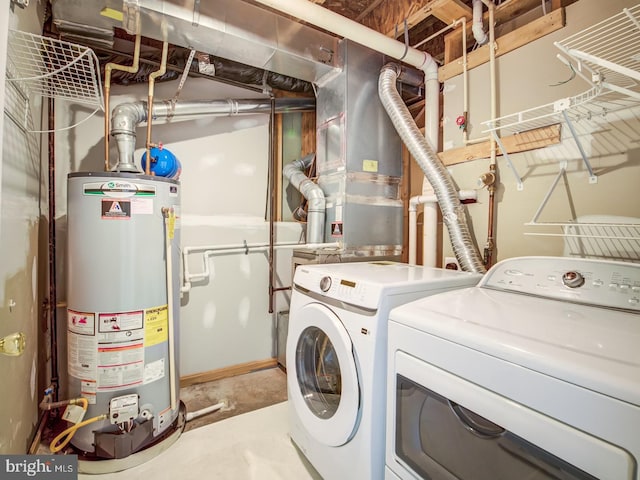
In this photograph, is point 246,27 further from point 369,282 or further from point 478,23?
point 369,282

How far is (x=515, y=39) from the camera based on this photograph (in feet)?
5.75

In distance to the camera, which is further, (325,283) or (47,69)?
(47,69)

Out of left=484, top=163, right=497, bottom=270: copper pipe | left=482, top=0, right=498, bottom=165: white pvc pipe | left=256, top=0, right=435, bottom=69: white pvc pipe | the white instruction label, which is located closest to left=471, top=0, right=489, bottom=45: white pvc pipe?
left=482, top=0, right=498, bottom=165: white pvc pipe

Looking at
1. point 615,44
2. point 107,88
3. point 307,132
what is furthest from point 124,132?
point 615,44

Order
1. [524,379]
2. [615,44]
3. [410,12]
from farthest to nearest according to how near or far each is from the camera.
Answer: [410,12] → [615,44] → [524,379]

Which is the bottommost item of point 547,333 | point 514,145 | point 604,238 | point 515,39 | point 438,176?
point 547,333

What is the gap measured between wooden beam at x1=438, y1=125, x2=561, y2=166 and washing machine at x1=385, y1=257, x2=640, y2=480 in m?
0.71

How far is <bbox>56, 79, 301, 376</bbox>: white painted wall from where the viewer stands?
2436 millimetres

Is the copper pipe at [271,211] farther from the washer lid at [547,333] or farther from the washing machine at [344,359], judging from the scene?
the washer lid at [547,333]

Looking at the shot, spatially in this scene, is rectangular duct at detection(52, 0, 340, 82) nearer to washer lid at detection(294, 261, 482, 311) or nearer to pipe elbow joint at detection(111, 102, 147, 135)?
pipe elbow joint at detection(111, 102, 147, 135)

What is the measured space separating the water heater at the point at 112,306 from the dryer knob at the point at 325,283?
0.95 meters

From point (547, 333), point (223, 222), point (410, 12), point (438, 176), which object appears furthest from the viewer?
point (223, 222)

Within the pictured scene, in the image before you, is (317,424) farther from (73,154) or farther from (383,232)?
(73,154)

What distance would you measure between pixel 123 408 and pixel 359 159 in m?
2.09
